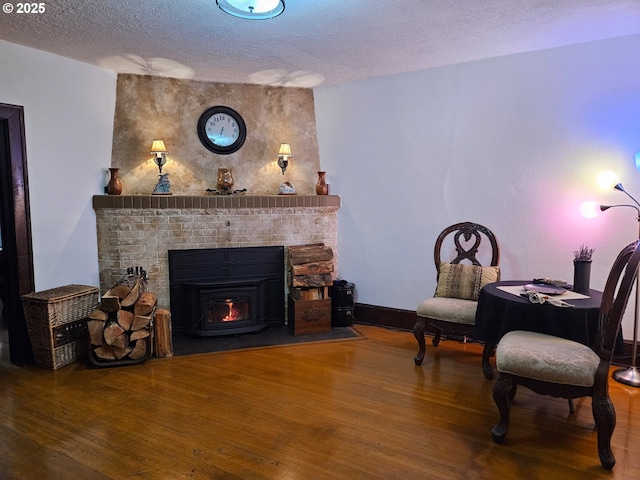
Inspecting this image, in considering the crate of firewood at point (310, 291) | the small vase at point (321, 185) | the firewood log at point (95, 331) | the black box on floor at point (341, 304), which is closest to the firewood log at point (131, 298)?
the firewood log at point (95, 331)

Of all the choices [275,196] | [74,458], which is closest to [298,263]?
[275,196]

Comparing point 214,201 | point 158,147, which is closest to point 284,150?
point 214,201

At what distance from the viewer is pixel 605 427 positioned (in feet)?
6.86

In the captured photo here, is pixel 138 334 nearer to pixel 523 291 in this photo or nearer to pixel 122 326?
pixel 122 326

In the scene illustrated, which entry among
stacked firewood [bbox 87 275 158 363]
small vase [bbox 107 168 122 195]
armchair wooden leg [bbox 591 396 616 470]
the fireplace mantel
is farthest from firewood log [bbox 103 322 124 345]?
armchair wooden leg [bbox 591 396 616 470]

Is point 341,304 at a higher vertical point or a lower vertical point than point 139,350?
higher

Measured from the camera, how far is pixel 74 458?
215 cm

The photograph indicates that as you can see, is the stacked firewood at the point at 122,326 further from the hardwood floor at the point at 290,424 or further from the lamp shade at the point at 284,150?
the lamp shade at the point at 284,150

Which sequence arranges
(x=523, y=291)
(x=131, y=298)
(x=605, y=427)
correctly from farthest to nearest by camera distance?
(x=131, y=298) < (x=523, y=291) < (x=605, y=427)

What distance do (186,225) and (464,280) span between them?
258 centimetres

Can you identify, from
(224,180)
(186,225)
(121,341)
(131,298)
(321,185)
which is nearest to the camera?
(121,341)

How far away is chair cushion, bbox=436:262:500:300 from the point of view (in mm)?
3346

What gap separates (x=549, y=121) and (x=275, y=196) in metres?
Result: 2.52

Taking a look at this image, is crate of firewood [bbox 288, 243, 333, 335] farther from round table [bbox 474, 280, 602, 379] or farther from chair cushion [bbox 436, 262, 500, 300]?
round table [bbox 474, 280, 602, 379]
